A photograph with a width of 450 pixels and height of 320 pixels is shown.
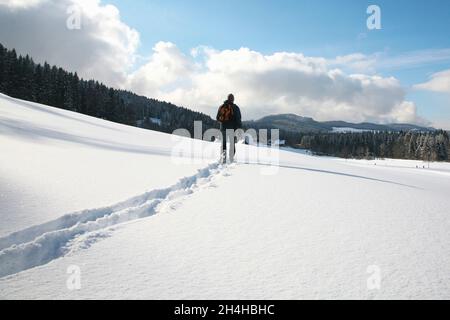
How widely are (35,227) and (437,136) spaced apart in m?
138

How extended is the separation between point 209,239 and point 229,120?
759cm

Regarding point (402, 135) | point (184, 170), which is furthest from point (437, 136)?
point (184, 170)

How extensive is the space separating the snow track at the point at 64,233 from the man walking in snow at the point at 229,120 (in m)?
5.67

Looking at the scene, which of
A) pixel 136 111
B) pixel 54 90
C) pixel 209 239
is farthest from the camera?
pixel 136 111

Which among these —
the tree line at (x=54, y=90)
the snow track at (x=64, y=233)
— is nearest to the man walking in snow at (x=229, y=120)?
the snow track at (x=64, y=233)

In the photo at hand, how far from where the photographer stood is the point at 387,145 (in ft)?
442

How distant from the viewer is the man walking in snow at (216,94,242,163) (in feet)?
33.2
